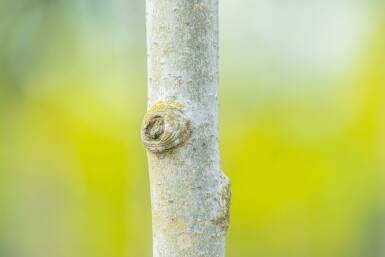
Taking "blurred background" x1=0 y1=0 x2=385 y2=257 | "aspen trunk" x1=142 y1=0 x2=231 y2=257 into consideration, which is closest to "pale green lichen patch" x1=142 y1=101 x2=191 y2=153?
"aspen trunk" x1=142 y1=0 x2=231 y2=257

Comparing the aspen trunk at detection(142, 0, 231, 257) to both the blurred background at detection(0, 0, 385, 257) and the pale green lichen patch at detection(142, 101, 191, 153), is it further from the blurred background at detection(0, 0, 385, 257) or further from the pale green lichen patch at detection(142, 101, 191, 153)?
the blurred background at detection(0, 0, 385, 257)
